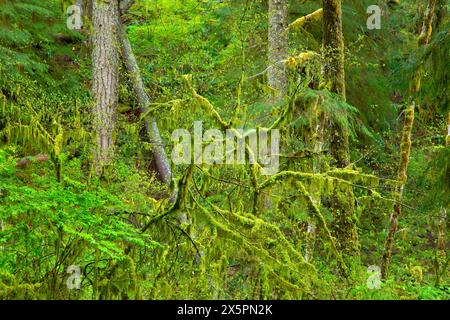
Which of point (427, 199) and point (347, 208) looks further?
point (347, 208)

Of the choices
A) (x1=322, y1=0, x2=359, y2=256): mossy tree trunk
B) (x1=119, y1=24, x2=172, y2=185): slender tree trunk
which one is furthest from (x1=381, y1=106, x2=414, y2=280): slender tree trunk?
(x1=119, y1=24, x2=172, y2=185): slender tree trunk

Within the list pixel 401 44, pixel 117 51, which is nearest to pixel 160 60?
pixel 117 51

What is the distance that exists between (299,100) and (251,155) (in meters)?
4.29

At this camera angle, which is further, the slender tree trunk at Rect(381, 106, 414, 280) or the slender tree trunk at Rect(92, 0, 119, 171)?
the slender tree trunk at Rect(92, 0, 119, 171)

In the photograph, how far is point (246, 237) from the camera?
22.7ft

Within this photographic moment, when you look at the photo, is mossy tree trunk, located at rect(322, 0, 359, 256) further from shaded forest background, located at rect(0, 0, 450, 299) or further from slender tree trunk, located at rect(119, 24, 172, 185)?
slender tree trunk, located at rect(119, 24, 172, 185)

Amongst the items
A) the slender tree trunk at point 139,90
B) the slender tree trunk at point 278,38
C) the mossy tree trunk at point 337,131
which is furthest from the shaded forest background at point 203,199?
the slender tree trunk at point 278,38

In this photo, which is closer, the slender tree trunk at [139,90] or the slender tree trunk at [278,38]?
the slender tree trunk at [278,38]

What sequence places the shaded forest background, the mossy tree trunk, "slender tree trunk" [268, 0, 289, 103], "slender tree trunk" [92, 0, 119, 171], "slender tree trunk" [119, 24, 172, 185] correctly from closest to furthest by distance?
the shaded forest background, the mossy tree trunk, "slender tree trunk" [92, 0, 119, 171], "slender tree trunk" [268, 0, 289, 103], "slender tree trunk" [119, 24, 172, 185]

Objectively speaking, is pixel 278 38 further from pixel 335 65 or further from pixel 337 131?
pixel 337 131

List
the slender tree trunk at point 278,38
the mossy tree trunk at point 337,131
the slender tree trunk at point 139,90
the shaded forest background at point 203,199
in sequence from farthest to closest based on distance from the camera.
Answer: the slender tree trunk at point 139,90
the slender tree trunk at point 278,38
the mossy tree trunk at point 337,131
the shaded forest background at point 203,199

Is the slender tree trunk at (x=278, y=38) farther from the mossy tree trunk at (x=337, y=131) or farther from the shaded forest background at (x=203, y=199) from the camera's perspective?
the mossy tree trunk at (x=337, y=131)

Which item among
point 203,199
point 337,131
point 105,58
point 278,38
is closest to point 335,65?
point 337,131
